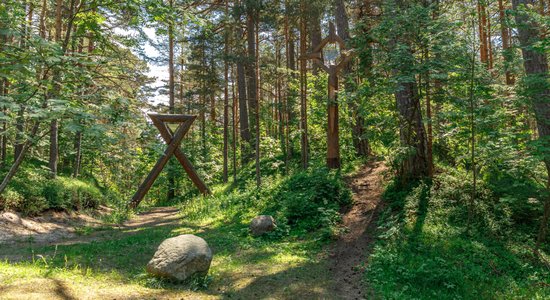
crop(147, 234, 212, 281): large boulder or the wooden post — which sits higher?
the wooden post

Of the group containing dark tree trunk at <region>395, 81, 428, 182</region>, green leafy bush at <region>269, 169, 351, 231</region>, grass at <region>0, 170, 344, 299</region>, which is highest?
dark tree trunk at <region>395, 81, 428, 182</region>

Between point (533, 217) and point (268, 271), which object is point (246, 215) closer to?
point (268, 271)

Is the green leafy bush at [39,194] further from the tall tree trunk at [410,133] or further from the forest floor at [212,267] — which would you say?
the tall tree trunk at [410,133]

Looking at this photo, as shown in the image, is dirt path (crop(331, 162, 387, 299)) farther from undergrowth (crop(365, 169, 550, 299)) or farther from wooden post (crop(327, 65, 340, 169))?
wooden post (crop(327, 65, 340, 169))

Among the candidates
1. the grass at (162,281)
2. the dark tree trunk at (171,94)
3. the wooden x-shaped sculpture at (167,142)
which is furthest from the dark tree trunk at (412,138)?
the dark tree trunk at (171,94)

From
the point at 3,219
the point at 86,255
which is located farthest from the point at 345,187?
the point at 3,219

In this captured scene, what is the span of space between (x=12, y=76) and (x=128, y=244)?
4675 millimetres

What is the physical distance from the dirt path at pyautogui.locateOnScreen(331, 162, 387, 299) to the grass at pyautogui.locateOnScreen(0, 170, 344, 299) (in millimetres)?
312

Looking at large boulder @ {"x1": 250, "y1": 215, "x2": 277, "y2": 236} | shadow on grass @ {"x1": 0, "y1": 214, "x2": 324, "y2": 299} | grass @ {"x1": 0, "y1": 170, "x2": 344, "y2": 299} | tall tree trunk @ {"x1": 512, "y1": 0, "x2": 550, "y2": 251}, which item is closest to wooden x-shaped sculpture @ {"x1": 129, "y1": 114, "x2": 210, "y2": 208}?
grass @ {"x1": 0, "y1": 170, "x2": 344, "y2": 299}

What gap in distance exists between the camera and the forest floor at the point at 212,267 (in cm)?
497

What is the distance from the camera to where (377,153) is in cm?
1416

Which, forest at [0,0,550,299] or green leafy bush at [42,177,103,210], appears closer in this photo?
forest at [0,0,550,299]

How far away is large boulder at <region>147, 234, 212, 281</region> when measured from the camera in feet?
18.2

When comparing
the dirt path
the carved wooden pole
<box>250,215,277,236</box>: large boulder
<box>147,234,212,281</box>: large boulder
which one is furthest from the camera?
the carved wooden pole
